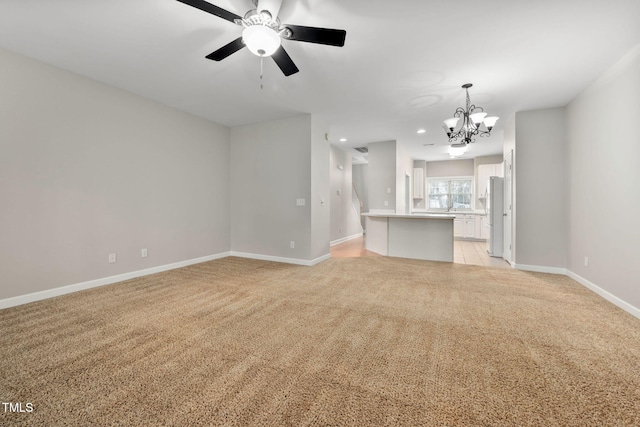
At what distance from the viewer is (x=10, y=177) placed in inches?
113

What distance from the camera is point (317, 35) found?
2104 millimetres

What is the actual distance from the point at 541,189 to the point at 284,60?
4674 millimetres

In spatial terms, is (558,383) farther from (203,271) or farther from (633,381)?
(203,271)

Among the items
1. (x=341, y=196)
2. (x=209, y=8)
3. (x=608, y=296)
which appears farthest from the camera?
(x=341, y=196)

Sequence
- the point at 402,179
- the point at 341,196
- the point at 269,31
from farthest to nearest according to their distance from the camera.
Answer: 1. the point at 341,196
2. the point at 402,179
3. the point at 269,31

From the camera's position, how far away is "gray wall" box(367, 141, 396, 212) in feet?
23.1

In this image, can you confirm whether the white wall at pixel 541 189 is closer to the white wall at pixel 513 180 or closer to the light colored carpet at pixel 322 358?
the white wall at pixel 513 180

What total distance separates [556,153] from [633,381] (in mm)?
3910

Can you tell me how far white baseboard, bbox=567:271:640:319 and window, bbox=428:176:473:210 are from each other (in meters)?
5.64

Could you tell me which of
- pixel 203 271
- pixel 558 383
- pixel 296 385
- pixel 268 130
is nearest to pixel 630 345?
pixel 558 383

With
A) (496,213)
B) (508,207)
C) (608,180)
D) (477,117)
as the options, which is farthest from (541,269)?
(477,117)

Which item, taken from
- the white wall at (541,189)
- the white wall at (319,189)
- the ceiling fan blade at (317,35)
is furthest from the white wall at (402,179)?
the ceiling fan blade at (317,35)

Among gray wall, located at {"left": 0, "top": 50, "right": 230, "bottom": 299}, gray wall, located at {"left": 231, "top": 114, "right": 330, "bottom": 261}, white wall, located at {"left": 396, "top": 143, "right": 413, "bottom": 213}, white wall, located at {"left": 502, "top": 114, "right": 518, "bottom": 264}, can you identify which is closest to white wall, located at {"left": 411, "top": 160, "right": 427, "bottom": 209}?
white wall, located at {"left": 396, "top": 143, "right": 413, "bottom": 213}

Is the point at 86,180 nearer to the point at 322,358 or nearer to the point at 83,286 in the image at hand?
the point at 83,286
